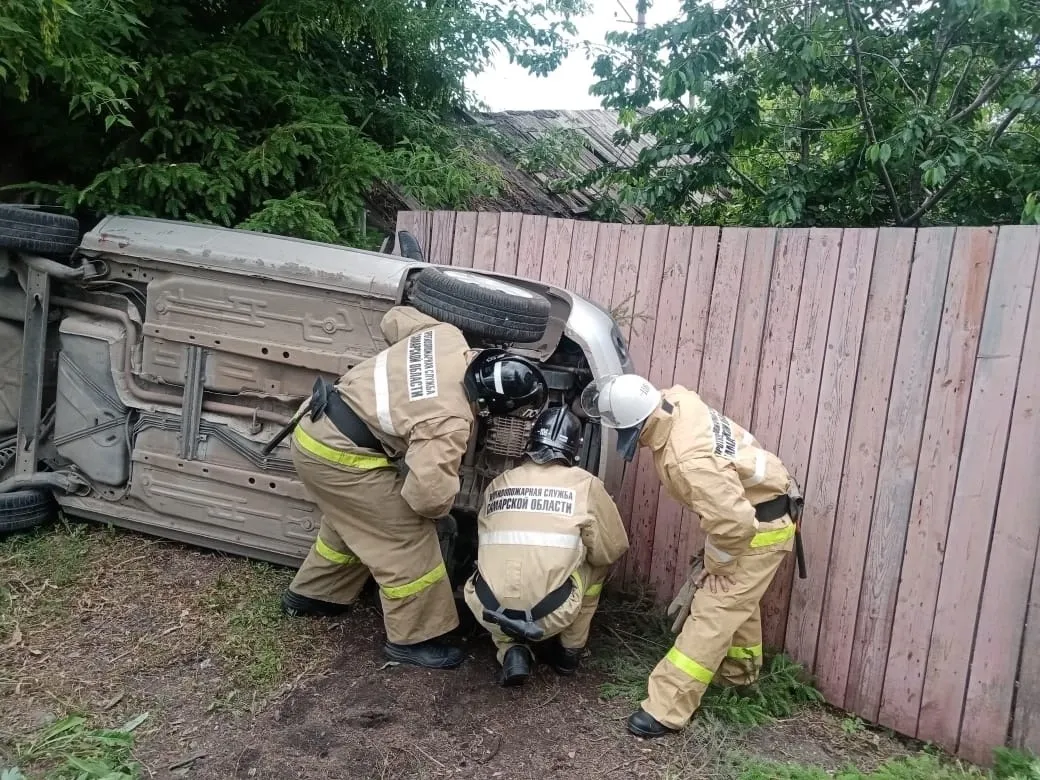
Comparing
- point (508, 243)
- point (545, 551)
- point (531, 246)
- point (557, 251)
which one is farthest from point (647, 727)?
point (508, 243)

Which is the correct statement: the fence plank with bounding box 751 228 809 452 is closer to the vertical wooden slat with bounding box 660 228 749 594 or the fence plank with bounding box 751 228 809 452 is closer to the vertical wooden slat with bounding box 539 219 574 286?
the vertical wooden slat with bounding box 660 228 749 594

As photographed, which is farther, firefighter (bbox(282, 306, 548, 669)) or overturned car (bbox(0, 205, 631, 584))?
overturned car (bbox(0, 205, 631, 584))

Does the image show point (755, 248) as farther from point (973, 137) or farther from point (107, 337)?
point (107, 337)

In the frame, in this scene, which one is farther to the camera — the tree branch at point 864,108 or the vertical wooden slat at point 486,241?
the tree branch at point 864,108

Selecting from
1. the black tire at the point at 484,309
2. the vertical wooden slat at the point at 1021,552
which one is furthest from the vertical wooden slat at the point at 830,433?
the black tire at the point at 484,309

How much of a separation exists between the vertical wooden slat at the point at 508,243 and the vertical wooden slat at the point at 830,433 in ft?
6.49

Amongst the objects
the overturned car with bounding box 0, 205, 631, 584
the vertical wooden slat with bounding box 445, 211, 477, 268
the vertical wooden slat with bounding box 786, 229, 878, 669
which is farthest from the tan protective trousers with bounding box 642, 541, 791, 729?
the vertical wooden slat with bounding box 445, 211, 477, 268

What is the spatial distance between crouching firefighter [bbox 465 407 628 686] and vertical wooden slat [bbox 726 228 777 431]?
0.84 metres

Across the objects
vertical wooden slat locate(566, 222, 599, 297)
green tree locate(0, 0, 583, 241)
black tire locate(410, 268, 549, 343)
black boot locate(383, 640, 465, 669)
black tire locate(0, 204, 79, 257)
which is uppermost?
green tree locate(0, 0, 583, 241)

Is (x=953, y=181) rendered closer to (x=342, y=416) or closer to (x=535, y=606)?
(x=535, y=606)

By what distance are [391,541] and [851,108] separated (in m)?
4.49

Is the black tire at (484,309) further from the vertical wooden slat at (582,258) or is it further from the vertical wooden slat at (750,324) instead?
the vertical wooden slat at (750,324)

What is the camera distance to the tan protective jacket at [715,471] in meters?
3.26

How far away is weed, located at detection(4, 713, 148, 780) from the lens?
292 cm
